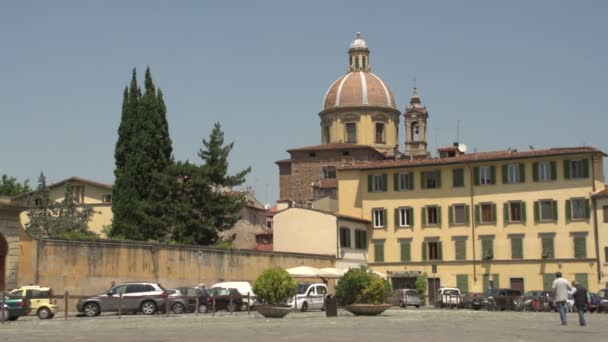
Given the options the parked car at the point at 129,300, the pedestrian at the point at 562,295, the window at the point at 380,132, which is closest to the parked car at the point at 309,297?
the parked car at the point at 129,300

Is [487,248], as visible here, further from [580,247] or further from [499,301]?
[499,301]

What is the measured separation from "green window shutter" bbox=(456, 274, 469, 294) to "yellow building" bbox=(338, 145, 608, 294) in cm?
7

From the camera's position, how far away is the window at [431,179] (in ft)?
219

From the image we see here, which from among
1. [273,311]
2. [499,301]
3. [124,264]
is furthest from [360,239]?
[273,311]

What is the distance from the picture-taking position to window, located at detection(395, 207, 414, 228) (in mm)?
66812

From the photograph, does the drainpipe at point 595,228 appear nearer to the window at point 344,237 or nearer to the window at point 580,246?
the window at point 580,246

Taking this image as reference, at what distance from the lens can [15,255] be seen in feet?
129

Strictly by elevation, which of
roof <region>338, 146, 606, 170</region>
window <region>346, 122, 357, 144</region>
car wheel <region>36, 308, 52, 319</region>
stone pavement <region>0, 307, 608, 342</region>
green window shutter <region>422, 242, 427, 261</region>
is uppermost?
window <region>346, 122, 357, 144</region>

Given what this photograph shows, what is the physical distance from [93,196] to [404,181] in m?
28.5

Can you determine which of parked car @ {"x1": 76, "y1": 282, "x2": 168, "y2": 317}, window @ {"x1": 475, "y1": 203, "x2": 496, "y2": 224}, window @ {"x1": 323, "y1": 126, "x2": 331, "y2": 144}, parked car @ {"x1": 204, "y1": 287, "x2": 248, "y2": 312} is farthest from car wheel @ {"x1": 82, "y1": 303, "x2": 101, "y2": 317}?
window @ {"x1": 323, "y1": 126, "x2": 331, "y2": 144}

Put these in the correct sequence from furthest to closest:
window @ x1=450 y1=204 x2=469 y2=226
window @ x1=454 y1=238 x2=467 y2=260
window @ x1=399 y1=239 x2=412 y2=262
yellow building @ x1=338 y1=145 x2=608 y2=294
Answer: window @ x1=399 y1=239 x2=412 y2=262 < window @ x1=450 y1=204 x2=469 y2=226 < window @ x1=454 y1=238 x2=467 y2=260 < yellow building @ x1=338 y1=145 x2=608 y2=294

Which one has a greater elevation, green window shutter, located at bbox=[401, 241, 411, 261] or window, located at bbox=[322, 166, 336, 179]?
window, located at bbox=[322, 166, 336, 179]

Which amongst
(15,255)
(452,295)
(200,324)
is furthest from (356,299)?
(452,295)

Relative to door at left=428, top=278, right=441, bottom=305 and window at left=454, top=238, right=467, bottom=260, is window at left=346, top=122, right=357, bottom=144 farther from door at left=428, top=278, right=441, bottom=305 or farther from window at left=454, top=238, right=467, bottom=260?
door at left=428, top=278, right=441, bottom=305
